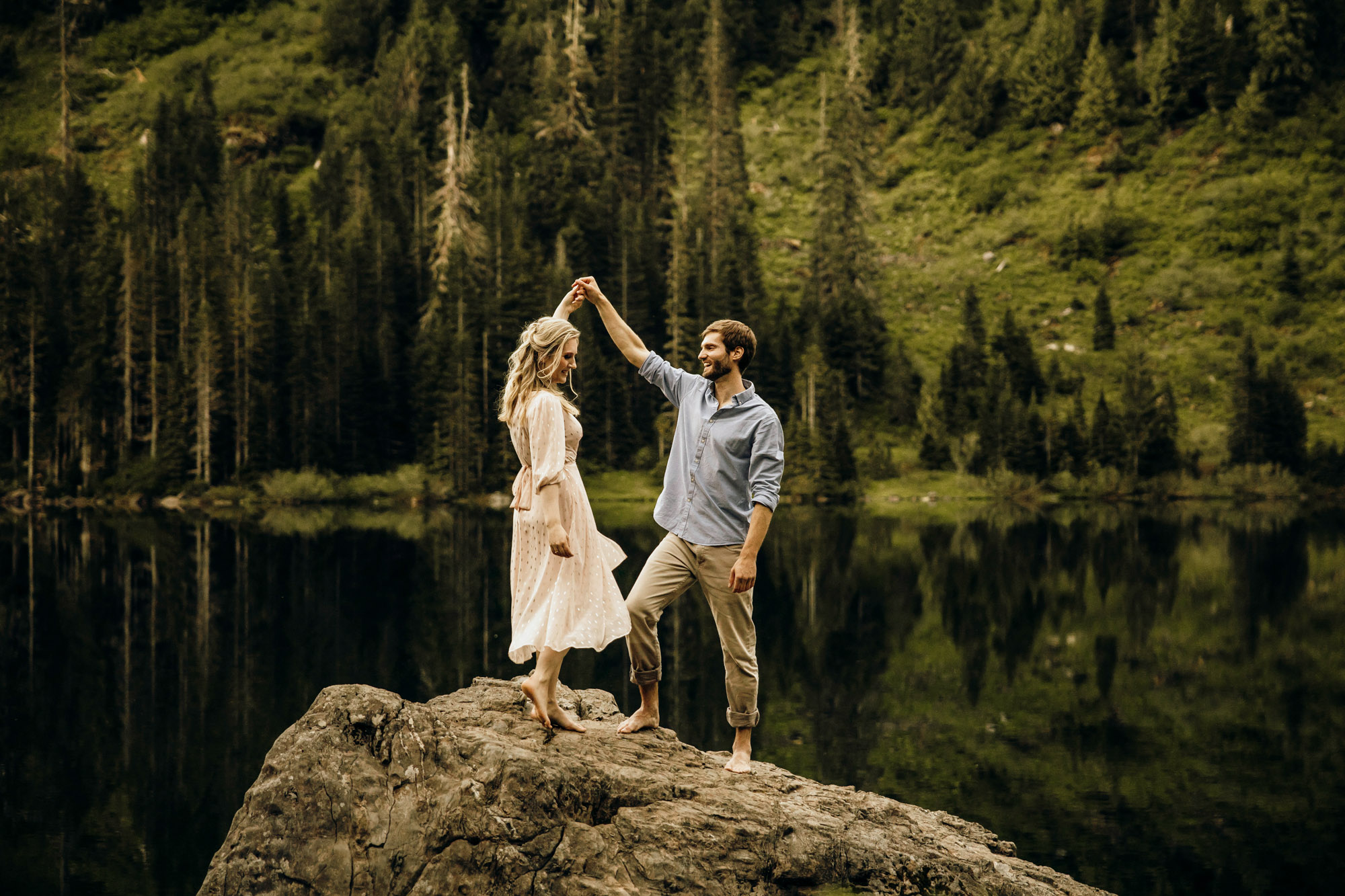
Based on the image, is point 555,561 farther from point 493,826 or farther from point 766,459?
point 493,826

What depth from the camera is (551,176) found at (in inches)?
3157

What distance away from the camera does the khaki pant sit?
285 inches

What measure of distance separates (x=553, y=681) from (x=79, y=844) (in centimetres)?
728

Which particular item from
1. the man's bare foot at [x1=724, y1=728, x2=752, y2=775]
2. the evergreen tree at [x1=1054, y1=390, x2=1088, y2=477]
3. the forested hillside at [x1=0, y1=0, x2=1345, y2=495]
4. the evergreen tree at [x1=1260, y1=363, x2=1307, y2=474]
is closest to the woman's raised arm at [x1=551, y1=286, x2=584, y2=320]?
the man's bare foot at [x1=724, y1=728, x2=752, y2=775]

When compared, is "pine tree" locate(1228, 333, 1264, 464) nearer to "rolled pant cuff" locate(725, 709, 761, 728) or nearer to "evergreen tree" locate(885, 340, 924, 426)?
"evergreen tree" locate(885, 340, 924, 426)

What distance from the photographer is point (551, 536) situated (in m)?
6.82

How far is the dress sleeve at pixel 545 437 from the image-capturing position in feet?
22.7

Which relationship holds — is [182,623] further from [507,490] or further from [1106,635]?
[507,490]

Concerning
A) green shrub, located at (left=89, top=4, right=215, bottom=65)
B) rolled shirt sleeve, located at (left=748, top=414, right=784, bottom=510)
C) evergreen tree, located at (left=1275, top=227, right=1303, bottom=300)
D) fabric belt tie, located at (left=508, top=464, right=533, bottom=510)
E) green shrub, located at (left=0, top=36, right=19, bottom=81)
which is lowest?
fabric belt tie, located at (left=508, top=464, right=533, bottom=510)

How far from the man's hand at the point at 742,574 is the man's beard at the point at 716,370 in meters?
1.16

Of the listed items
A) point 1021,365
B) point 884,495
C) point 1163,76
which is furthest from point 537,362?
point 1163,76

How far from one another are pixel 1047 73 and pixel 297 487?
60.4 meters

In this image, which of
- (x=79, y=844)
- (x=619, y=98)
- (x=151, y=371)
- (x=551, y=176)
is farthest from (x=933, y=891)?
(x=619, y=98)

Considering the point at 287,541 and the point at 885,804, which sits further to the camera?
the point at 287,541
